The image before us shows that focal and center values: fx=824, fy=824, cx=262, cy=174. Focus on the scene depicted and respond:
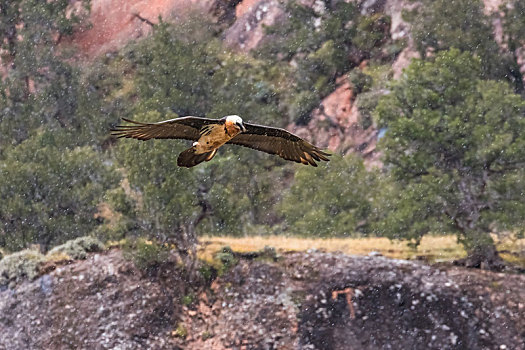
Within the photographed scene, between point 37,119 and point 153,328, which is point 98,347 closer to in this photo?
point 153,328

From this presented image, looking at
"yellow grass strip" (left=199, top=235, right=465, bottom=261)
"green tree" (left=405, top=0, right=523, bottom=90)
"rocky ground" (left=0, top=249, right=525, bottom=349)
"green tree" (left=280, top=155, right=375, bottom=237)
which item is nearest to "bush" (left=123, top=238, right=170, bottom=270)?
"rocky ground" (left=0, top=249, right=525, bottom=349)

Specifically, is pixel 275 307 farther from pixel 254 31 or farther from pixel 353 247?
pixel 254 31

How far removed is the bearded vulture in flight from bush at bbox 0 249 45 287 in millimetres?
12836

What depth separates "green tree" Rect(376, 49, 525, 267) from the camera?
854 inches

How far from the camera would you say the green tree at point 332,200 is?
94.4ft

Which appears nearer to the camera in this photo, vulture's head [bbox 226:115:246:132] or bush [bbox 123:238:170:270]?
vulture's head [bbox 226:115:246:132]

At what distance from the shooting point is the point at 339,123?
150 feet

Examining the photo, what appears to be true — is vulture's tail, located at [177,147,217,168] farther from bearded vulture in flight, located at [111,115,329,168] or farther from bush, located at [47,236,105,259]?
bush, located at [47,236,105,259]

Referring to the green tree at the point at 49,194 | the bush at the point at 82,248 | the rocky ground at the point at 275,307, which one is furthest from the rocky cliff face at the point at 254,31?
the bush at the point at 82,248

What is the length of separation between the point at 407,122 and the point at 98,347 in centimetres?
997

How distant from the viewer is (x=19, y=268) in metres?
21.7

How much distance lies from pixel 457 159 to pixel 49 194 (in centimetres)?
1342

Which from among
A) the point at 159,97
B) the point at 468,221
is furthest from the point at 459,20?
the point at 468,221

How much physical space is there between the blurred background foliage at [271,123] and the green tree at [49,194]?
0.17 ft
